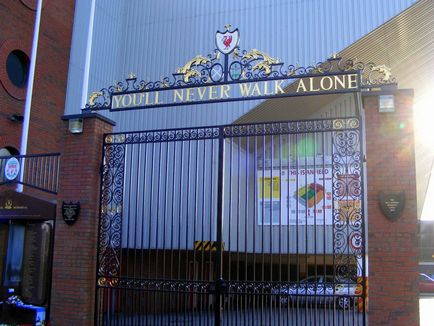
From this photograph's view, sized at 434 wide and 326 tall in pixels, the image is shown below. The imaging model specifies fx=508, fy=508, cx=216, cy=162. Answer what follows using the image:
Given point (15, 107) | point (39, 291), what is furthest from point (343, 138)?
point (15, 107)

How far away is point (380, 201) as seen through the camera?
663 centimetres

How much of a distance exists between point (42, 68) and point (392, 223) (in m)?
12.6

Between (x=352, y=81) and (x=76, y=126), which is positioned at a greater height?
Result: (x=352, y=81)

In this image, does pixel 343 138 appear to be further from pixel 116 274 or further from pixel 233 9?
pixel 233 9

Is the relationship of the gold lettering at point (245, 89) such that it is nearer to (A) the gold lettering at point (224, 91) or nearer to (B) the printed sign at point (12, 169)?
(A) the gold lettering at point (224, 91)

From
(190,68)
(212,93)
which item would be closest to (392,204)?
(212,93)

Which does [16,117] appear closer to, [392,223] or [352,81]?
[352,81]

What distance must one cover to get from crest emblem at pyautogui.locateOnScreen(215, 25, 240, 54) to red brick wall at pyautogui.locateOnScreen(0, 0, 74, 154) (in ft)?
27.1

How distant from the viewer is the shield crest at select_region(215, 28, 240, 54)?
807 cm

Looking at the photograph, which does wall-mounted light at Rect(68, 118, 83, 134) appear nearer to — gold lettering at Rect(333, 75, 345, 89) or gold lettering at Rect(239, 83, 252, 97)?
gold lettering at Rect(239, 83, 252, 97)

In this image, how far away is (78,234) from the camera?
819 centimetres

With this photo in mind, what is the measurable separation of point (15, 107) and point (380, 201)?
37.1 feet

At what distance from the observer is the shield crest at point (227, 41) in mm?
8070

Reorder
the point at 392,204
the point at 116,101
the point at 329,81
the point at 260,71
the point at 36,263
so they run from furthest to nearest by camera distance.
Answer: the point at 36,263 → the point at 116,101 → the point at 260,71 → the point at 329,81 → the point at 392,204
